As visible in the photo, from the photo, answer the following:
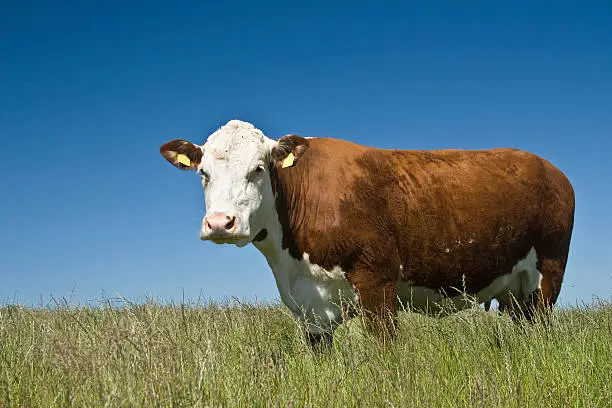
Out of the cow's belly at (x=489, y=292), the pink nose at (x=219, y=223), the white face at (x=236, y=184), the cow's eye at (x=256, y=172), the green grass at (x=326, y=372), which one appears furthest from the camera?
the cow's belly at (x=489, y=292)

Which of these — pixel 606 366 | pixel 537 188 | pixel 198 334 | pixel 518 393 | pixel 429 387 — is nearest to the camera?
pixel 518 393

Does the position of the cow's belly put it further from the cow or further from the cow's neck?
the cow's neck

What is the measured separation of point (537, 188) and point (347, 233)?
3.09 metres

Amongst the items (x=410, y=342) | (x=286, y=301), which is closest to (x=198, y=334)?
(x=286, y=301)

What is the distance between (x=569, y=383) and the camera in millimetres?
4941

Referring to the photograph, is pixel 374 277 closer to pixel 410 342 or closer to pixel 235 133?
pixel 410 342

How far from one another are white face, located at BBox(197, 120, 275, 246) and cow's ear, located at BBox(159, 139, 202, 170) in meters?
0.15

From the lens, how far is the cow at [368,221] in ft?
20.5

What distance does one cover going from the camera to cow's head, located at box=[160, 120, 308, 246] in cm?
573

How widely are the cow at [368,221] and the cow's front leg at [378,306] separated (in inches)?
0.5

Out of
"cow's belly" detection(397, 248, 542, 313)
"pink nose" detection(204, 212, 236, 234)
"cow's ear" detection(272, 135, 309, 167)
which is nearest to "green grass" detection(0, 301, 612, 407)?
"cow's belly" detection(397, 248, 542, 313)

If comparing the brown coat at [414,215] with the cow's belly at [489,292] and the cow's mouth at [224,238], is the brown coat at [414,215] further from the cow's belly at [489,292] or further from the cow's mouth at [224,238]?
the cow's mouth at [224,238]

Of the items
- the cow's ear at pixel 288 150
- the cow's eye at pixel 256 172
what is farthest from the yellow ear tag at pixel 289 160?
the cow's eye at pixel 256 172

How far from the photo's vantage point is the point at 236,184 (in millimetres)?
6023
